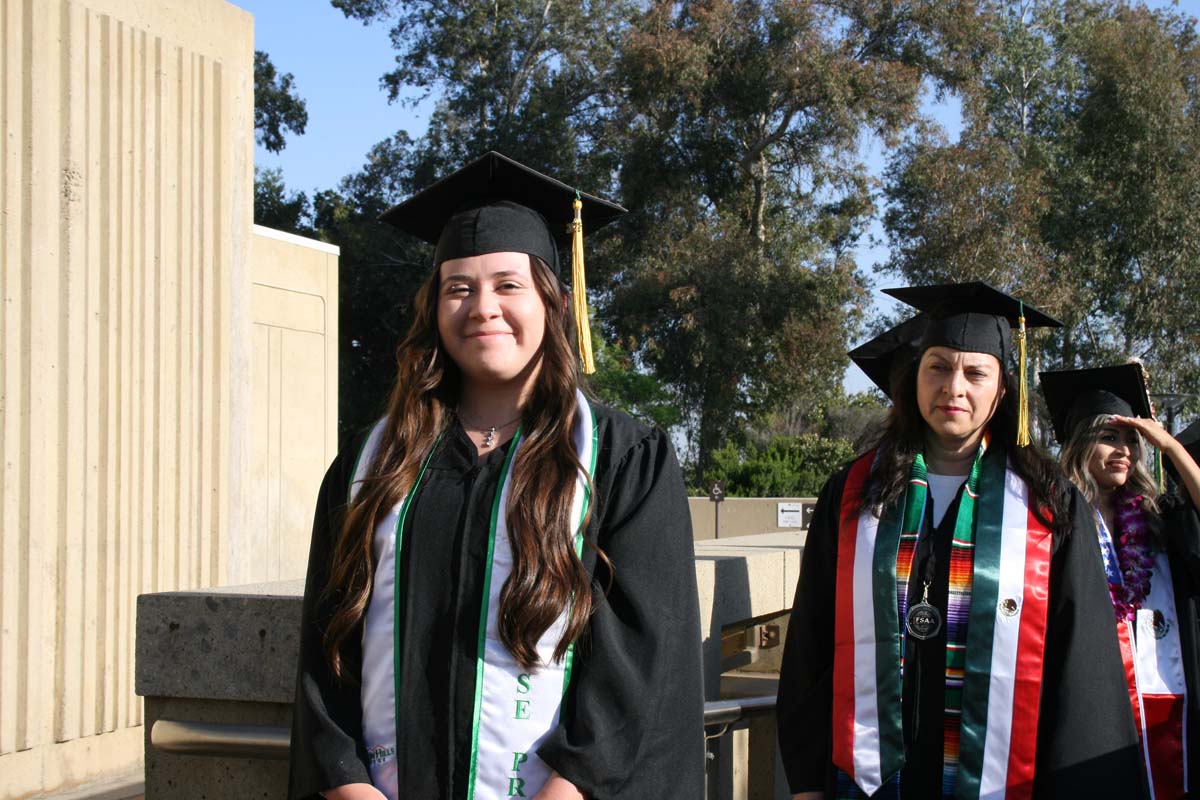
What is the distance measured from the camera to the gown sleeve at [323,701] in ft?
7.68

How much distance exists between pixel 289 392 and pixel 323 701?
312 inches

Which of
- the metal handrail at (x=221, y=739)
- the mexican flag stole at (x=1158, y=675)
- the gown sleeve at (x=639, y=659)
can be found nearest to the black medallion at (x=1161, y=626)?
the mexican flag stole at (x=1158, y=675)

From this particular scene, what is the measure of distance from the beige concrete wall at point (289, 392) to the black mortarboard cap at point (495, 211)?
6.79 m

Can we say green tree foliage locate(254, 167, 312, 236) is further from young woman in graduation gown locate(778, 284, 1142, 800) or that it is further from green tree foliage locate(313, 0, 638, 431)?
young woman in graduation gown locate(778, 284, 1142, 800)

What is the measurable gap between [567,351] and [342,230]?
105 feet

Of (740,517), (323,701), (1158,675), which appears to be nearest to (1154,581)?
(1158,675)

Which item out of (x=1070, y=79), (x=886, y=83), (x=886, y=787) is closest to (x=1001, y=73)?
(x=1070, y=79)

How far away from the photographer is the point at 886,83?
28.2 metres

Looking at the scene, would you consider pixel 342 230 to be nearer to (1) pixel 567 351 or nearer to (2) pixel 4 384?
(2) pixel 4 384

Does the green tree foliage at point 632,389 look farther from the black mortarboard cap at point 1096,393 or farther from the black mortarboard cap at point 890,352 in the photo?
the black mortarboard cap at point 890,352

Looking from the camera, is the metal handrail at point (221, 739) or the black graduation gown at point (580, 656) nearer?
the black graduation gown at point (580, 656)

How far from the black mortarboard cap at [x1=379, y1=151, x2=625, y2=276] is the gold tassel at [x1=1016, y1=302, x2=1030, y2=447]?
122 cm

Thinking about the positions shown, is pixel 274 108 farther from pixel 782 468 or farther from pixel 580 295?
pixel 580 295

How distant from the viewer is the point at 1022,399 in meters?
3.36
